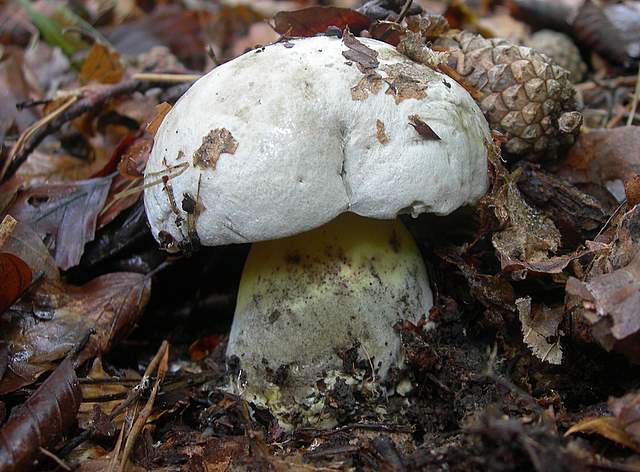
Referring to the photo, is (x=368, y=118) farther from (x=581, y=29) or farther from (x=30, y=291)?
(x=581, y=29)

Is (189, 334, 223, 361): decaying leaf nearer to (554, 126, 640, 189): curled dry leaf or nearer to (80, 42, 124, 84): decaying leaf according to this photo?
(554, 126, 640, 189): curled dry leaf

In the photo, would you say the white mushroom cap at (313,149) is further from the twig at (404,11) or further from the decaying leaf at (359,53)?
the twig at (404,11)

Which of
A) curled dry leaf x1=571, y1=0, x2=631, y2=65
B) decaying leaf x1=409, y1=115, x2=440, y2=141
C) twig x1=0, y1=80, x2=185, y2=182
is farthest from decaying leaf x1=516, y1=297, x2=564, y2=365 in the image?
curled dry leaf x1=571, y1=0, x2=631, y2=65

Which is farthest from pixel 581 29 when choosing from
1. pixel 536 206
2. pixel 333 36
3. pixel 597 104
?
pixel 333 36

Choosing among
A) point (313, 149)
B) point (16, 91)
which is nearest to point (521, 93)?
point (313, 149)

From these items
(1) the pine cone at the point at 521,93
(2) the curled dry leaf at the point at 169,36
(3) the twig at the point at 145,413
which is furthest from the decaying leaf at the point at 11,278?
(2) the curled dry leaf at the point at 169,36

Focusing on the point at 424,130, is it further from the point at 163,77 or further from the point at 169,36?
the point at 169,36
